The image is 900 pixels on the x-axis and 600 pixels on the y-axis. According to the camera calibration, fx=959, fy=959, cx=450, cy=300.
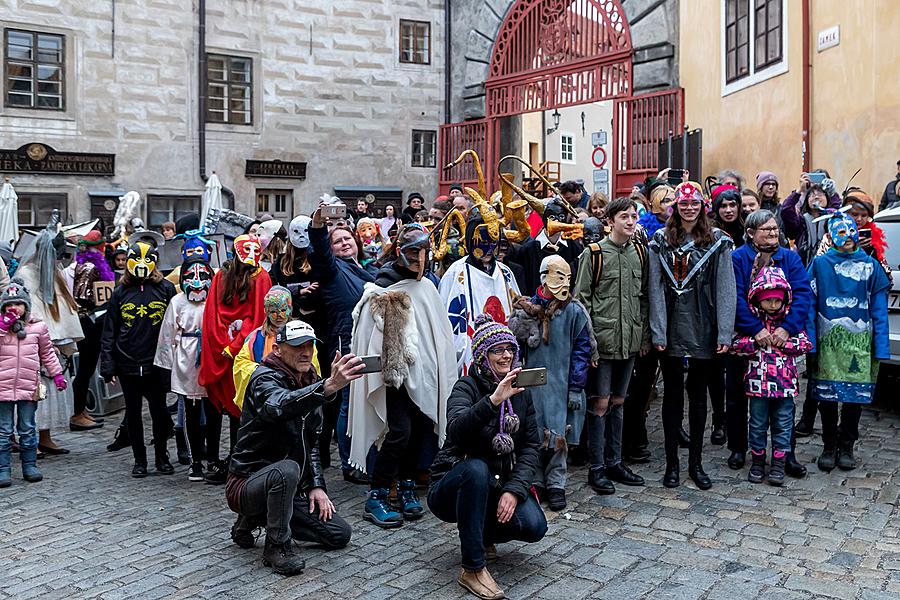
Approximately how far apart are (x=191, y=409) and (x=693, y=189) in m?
4.32

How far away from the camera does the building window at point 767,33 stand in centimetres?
1444

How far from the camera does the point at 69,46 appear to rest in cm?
1983

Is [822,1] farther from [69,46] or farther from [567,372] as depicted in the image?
[69,46]

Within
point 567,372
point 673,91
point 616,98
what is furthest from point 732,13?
point 567,372

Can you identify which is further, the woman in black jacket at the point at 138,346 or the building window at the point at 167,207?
the building window at the point at 167,207

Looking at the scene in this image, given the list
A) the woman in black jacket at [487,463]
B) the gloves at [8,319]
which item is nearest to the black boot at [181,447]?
the gloves at [8,319]

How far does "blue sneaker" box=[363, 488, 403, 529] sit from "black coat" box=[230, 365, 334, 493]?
2.01 ft

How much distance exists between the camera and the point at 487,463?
541 centimetres

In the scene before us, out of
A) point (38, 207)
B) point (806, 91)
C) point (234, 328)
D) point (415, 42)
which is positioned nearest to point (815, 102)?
point (806, 91)

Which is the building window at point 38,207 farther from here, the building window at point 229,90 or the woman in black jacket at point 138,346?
the woman in black jacket at point 138,346

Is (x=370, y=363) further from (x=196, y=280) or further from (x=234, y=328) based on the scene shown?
(x=196, y=280)

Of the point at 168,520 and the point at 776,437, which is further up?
the point at 776,437

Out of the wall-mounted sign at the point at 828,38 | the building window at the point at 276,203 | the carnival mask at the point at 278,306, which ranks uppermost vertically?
the wall-mounted sign at the point at 828,38

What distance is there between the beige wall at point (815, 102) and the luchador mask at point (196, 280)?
8762mm
